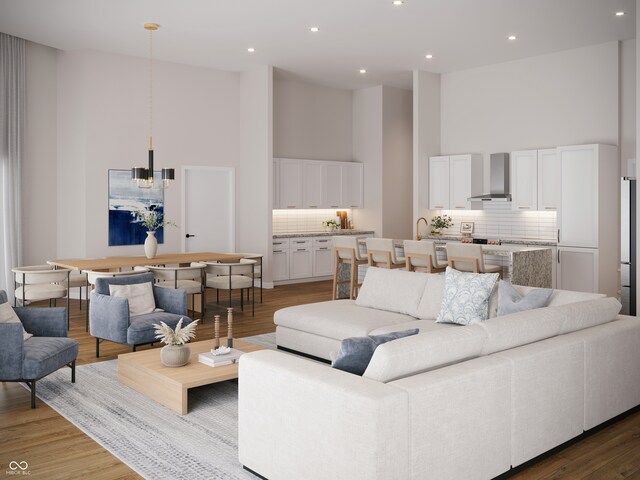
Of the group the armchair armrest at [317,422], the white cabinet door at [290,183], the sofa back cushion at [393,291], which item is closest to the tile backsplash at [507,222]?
the white cabinet door at [290,183]

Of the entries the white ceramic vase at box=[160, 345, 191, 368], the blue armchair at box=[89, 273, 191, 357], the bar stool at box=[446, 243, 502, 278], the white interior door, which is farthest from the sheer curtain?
the bar stool at box=[446, 243, 502, 278]

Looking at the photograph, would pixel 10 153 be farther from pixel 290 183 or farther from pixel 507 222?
pixel 507 222

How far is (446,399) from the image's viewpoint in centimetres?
289

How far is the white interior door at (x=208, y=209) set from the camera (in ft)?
33.3

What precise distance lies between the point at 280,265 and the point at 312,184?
1707 millimetres

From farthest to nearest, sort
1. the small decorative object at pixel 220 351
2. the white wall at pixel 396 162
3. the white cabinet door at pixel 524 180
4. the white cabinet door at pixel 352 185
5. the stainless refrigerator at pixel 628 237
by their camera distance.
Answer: the white cabinet door at pixel 352 185
the white wall at pixel 396 162
the white cabinet door at pixel 524 180
the stainless refrigerator at pixel 628 237
the small decorative object at pixel 220 351

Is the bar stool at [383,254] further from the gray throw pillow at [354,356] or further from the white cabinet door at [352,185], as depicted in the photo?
the gray throw pillow at [354,356]

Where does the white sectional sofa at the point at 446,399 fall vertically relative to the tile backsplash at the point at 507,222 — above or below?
below

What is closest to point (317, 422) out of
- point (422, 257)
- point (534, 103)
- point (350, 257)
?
point (422, 257)

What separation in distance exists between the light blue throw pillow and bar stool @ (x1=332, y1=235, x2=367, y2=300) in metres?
3.44

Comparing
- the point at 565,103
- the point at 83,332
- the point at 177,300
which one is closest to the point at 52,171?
the point at 83,332

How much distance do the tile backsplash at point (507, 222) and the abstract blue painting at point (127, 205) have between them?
4959mm

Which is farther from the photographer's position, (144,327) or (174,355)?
(144,327)

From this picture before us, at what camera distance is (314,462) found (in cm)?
284
